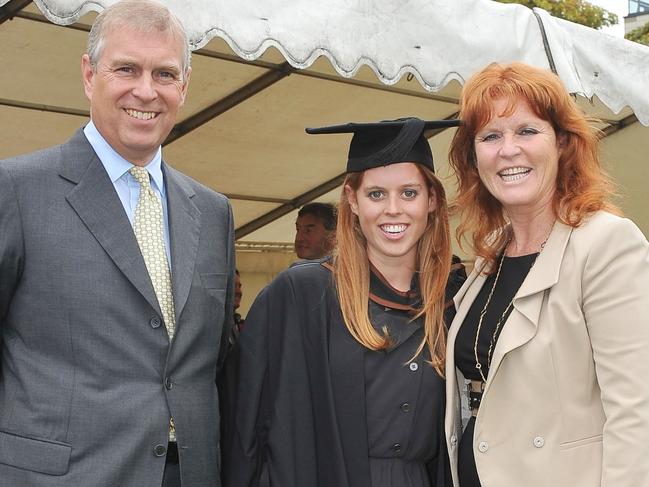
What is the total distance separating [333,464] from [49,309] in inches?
38.4

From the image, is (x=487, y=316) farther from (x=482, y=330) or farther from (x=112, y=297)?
(x=112, y=297)

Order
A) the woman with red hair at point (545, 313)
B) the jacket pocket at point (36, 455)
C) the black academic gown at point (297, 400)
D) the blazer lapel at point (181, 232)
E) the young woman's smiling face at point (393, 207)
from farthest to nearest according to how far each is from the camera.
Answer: the young woman's smiling face at point (393, 207), the black academic gown at point (297, 400), the blazer lapel at point (181, 232), the woman with red hair at point (545, 313), the jacket pocket at point (36, 455)

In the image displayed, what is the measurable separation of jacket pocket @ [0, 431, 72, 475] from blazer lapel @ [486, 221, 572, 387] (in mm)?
1147

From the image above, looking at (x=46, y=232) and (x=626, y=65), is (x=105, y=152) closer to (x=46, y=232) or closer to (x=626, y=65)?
(x=46, y=232)

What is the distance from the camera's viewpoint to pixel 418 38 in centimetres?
347

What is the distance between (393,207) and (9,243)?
1196 millimetres

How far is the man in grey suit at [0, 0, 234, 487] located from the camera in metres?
2.18

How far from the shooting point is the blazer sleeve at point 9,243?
85.0 inches

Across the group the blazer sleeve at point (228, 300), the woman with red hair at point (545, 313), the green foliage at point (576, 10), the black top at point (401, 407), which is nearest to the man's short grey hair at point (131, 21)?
the blazer sleeve at point (228, 300)

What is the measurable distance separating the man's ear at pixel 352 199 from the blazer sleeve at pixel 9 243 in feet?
3.75

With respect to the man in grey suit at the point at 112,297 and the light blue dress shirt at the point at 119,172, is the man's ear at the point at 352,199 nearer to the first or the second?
the man in grey suit at the point at 112,297

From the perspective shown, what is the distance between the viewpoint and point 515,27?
385 cm

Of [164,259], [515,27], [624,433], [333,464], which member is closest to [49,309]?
[164,259]

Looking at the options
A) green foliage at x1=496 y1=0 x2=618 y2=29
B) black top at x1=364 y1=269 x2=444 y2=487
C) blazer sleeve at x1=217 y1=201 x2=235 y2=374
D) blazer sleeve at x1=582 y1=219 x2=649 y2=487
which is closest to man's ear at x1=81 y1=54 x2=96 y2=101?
blazer sleeve at x1=217 y1=201 x2=235 y2=374
